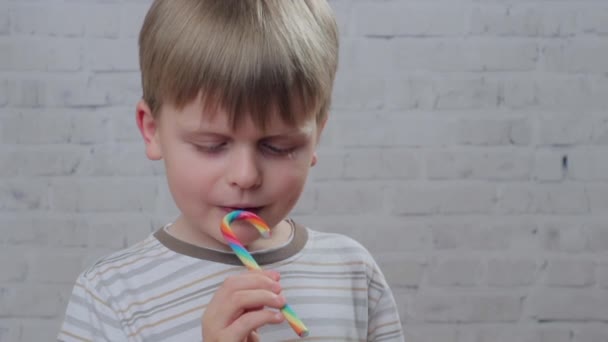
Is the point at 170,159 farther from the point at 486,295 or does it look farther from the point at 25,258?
the point at 486,295

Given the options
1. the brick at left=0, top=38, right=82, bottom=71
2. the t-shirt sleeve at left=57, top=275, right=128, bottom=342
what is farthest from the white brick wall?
the t-shirt sleeve at left=57, top=275, right=128, bottom=342

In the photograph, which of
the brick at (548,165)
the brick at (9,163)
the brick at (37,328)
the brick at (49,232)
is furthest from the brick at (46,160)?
the brick at (548,165)

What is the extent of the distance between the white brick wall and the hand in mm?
1275

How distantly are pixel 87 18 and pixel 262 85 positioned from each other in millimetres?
1347

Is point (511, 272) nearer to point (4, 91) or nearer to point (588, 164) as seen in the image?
point (588, 164)

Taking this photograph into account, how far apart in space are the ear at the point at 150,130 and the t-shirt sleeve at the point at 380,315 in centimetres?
34

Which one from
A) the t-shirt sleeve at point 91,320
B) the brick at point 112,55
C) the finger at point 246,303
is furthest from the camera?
the brick at point 112,55

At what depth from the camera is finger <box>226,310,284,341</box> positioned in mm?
863

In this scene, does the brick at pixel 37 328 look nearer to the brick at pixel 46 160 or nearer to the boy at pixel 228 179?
the brick at pixel 46 160

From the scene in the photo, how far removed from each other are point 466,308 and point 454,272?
4.2 inches

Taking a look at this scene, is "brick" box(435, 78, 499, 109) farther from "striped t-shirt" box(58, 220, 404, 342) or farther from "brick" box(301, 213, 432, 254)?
"striped t-shirt" box(58, 220, 404, 342)


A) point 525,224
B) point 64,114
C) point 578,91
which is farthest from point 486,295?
point 64,114

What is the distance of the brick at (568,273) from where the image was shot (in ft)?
7.44

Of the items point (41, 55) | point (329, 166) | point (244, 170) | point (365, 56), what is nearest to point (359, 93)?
point (365, 56)
